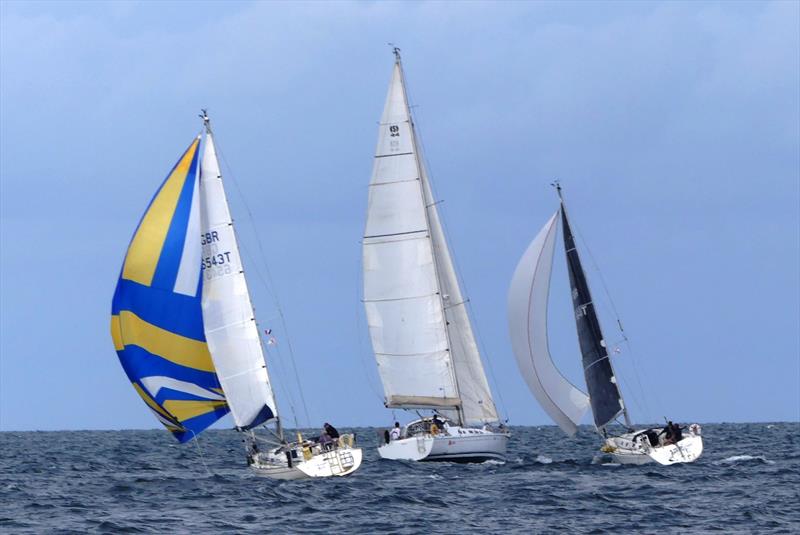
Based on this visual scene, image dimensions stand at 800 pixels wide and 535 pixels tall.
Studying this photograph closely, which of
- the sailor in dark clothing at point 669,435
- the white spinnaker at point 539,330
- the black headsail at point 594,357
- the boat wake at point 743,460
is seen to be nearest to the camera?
the sailor in dark clothing at point 669,435

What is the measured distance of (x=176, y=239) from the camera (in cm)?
3681

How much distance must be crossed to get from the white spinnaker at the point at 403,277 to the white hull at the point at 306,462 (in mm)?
8475

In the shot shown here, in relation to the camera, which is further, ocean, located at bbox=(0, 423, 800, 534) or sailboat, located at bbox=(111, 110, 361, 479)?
sailboat, located at bbox=(111, 110, 361, 479)

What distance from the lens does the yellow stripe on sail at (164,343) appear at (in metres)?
36.3

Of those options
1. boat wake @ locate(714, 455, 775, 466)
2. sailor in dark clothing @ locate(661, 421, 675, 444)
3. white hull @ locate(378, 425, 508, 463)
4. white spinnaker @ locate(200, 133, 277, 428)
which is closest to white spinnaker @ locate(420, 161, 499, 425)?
white hull @ locate(378, 425, 508, 463)

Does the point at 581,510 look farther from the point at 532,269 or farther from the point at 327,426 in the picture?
the point at 532,269

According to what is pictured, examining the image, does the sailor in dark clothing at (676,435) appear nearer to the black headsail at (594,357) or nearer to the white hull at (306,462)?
the black headsail at (594,357)

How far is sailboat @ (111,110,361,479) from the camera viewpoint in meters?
36.4

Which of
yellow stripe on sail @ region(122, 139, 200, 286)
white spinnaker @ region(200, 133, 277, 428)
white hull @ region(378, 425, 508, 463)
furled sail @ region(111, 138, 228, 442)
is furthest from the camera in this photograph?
white hull @ region(378, 425, 508, 463)

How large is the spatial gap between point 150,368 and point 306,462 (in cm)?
465

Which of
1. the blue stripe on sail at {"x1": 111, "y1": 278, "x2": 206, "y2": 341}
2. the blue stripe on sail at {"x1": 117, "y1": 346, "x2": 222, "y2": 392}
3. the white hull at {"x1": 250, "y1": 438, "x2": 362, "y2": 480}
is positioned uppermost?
the blue stripe on sail at {"x1": 111, "y1": 278, "x2": 206, "y2": 341}

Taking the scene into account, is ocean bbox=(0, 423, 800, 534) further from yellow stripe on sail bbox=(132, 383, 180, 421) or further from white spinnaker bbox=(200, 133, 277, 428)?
white spinnaker bbox=(200, 133, 277, 428)

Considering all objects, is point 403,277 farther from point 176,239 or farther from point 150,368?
point 150,368

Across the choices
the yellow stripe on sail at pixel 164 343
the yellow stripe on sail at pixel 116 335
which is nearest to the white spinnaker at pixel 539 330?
the yellow stripe on sail at pixel 164 343
